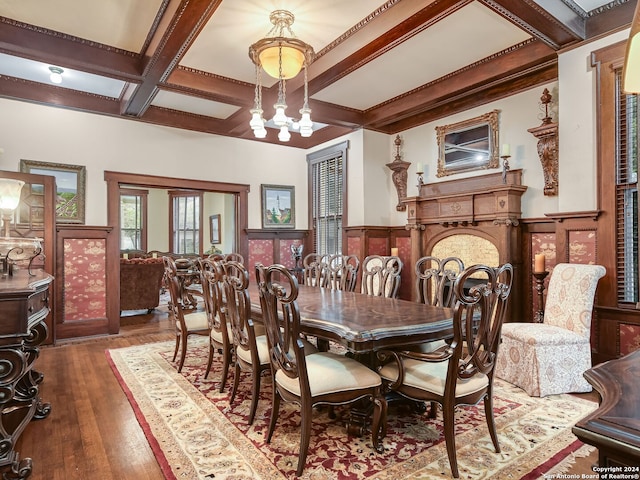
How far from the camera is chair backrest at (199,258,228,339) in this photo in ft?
8.97

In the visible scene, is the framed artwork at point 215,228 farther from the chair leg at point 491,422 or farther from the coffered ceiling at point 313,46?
the chair leg at point 491,422

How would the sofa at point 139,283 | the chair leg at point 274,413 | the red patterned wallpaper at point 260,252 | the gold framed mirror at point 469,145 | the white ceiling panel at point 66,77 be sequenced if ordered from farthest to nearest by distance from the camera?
the red patterned wallpaper at point 260,252
the sofa at point 139,283
the gold framed mirror at point 469,145
the white ceiling panel at point 66,77
the chair leg at point 274,413

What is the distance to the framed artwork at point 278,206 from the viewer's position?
247 inches

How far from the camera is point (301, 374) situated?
1.83 m

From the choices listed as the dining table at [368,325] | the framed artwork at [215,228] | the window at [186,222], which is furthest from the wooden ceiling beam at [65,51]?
the window at [186,222]

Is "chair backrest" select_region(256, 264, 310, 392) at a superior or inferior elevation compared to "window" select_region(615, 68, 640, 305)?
inferior

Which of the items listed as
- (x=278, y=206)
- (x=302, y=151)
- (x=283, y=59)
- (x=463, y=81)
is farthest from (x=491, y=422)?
(x=302, y=151)

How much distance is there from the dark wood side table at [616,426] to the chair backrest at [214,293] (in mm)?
2258

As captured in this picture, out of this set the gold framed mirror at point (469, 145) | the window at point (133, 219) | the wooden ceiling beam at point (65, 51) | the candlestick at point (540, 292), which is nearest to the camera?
the wooden ceiling beam at point (65, 51)

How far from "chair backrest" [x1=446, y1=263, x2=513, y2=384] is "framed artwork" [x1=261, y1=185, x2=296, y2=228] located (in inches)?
186

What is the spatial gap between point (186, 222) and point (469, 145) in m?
7.78

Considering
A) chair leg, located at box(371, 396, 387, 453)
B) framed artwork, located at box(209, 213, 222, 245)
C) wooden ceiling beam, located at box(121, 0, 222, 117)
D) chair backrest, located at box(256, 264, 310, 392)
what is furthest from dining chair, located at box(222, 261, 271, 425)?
framed artwork, located at box(209, 213, 222, 245)

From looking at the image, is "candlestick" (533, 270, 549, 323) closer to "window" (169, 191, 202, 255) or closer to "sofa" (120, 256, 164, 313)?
"sofa" (120, 256, 164, 313)

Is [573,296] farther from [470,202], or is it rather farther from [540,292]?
[470,202]
